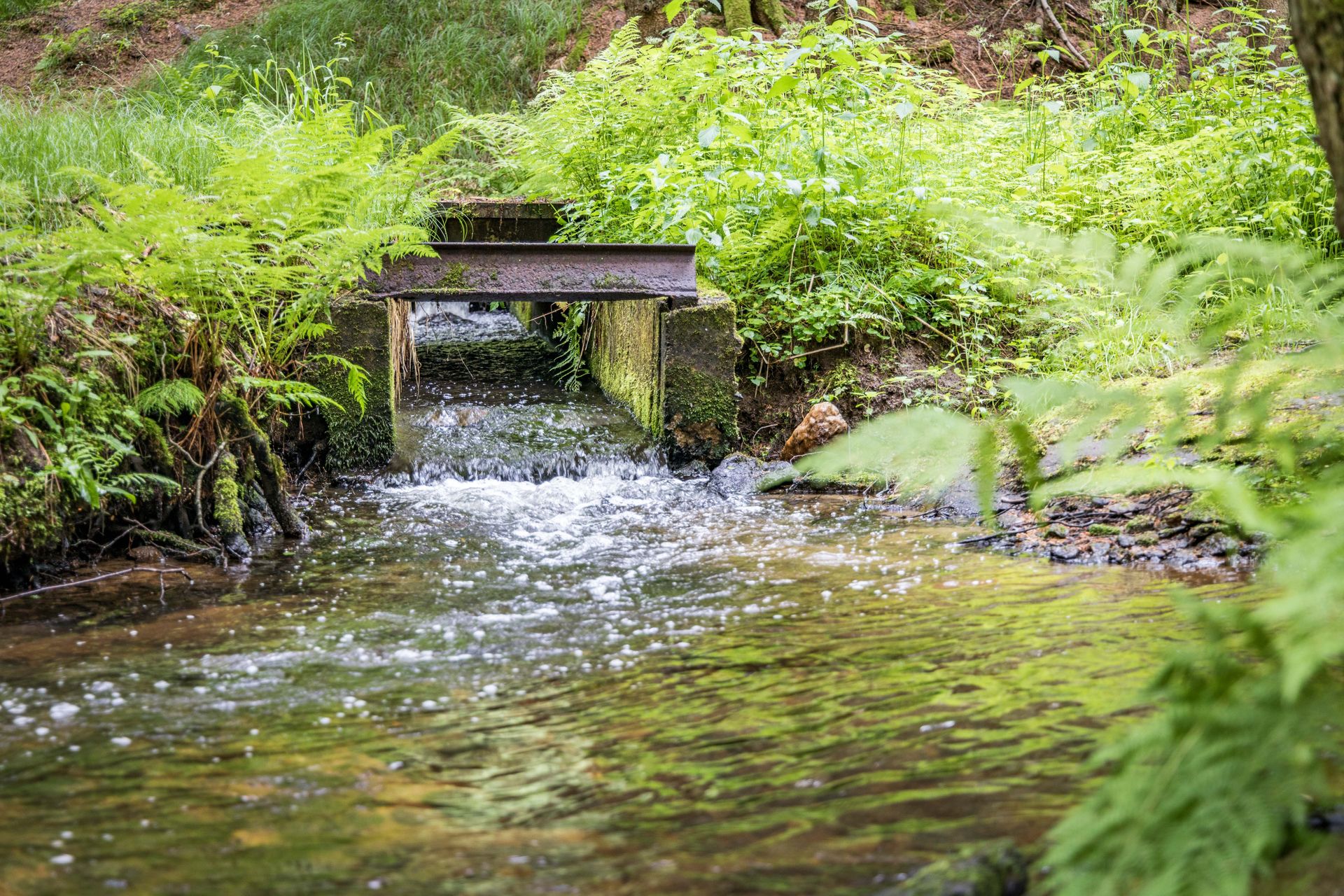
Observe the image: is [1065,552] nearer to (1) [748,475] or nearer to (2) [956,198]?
(1) [748,475]

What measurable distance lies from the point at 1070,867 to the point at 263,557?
3.92 meters

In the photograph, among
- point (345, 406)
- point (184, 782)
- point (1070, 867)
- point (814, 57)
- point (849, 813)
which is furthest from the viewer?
point (814, 57)

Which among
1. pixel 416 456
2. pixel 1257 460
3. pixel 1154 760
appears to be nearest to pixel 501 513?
pixel 416 456

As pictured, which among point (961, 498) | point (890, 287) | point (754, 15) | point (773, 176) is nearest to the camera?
point (961, 498)

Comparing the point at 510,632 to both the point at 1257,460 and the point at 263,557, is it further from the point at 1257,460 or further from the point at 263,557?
the point at 1257,460

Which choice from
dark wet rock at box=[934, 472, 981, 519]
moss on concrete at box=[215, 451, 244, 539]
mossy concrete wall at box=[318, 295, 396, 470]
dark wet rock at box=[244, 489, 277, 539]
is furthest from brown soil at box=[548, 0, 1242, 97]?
moss on concrete at box=[215, 451, 244, 539]

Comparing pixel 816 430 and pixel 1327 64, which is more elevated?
pixel 1327 64

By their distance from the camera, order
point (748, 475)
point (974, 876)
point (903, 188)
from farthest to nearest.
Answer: point (903, 188) < point (748, 475) < point (974, 876)

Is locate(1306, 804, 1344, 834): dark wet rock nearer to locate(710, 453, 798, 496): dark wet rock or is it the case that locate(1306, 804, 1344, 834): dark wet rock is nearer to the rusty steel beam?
locate(710, 453, 798, 496): dark wet rock

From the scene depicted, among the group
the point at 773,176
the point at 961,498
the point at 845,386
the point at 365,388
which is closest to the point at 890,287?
the point at 845,386

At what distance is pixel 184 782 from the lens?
89.8 inches

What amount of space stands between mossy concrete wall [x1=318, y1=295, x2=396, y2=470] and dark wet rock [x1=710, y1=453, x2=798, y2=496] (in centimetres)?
210

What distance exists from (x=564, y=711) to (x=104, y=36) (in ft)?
56.6

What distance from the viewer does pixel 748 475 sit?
19.8 feet
